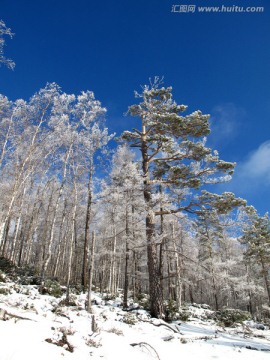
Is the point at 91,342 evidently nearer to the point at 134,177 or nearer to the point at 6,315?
the point at 6,315

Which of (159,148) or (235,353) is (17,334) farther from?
(159,148)

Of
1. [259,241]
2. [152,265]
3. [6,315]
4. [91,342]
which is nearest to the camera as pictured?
[91,342]

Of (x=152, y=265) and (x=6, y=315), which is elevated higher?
(x=152, y=265)

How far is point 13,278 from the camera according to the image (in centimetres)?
1420

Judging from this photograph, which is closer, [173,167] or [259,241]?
[173,167]

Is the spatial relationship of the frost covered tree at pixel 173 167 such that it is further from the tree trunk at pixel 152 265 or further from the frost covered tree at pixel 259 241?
the frost covered tree at pixel 259 241

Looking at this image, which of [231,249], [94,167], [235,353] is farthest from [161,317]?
[231,249]

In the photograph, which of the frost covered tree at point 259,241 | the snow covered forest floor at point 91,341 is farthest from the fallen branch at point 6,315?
the frost covered tree at point 259,241

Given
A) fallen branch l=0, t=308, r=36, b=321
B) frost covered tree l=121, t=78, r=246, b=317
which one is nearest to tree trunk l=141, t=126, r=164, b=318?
frost covered tree l=121, t=78, r=246, b=317

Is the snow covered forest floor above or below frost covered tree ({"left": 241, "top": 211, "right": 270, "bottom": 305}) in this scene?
below

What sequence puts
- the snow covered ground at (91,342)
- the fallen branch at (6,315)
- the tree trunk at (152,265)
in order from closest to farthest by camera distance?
the snow covered ground at (91,342), the fallen branch at (6,315), the tree trunk at (152,265)

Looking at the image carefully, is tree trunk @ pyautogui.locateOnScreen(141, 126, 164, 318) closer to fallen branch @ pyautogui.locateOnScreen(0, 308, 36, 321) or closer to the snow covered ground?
the snow covered ground

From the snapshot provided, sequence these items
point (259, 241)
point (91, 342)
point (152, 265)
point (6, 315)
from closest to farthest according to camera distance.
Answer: point (91, 342)
point (6, 315)
point (152, 265)
point (259, 241)

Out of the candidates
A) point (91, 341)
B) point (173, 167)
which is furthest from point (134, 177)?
point (91, 341)
